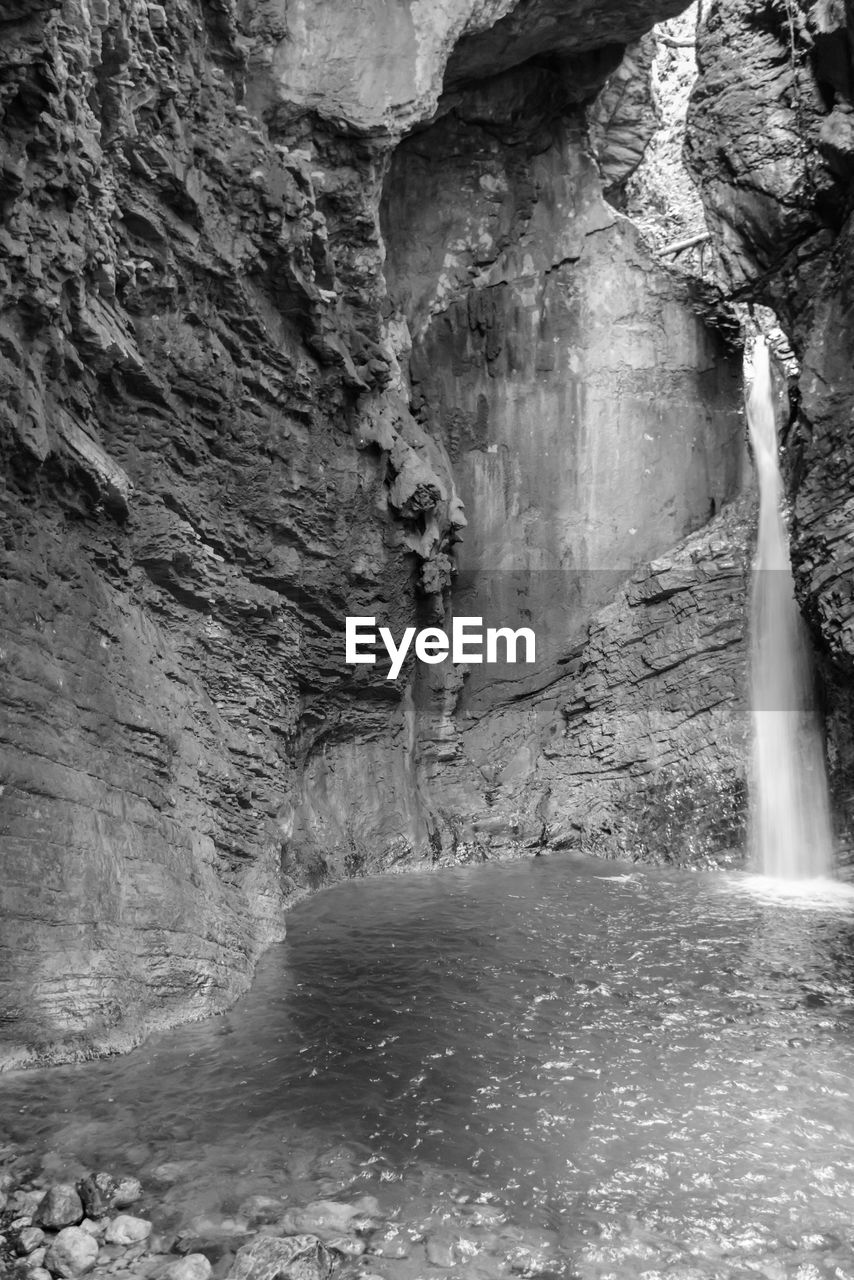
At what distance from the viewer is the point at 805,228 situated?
13961mm

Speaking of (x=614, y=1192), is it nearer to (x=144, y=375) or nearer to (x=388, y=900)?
(x=388, y=900)

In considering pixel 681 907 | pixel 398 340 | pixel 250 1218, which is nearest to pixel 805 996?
pixel 681 907

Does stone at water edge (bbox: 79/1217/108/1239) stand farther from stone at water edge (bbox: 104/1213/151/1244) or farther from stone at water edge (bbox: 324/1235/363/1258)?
stone at water edge (bbox: 324/1235/363/1258)

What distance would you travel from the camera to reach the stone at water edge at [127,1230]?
4.38 m

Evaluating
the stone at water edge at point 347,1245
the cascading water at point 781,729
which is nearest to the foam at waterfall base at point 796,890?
the cascading water at point 781,729

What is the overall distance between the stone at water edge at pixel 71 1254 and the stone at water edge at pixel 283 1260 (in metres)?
0.63

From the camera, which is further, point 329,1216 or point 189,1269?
point 329,1216

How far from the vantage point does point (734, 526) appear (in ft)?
53.0

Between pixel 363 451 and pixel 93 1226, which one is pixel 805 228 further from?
pixel 93 1226

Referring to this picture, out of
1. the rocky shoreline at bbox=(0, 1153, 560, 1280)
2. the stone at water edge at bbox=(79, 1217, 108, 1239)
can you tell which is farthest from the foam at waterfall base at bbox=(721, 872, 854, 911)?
the stone at water edge at bbox=(79, 1217, 108, 1239)

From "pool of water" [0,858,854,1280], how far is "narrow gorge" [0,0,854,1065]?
0.85 m

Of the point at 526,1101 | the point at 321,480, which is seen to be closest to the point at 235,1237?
the point at 526,1101

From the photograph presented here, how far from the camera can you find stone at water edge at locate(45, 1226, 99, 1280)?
4129 millimetres

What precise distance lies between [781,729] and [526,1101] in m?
10.1
